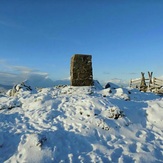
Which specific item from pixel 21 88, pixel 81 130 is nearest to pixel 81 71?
pixel 21 88

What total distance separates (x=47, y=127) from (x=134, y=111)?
13.5ft

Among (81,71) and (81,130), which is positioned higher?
(81,71)

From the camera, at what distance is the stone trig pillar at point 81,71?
Answer: 15867 millimetres

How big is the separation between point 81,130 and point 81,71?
25.2ft

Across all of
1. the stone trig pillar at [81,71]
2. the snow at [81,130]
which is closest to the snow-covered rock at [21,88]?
the snow at [81,130]

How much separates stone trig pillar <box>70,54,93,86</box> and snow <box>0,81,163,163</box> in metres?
3.03

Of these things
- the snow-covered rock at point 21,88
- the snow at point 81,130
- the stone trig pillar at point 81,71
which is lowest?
the snow at point 81,130

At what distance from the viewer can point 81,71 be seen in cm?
1593

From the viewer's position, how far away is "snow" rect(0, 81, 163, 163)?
23.3 ft

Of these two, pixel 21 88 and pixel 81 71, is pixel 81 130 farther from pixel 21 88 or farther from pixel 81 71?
pixel 21 88

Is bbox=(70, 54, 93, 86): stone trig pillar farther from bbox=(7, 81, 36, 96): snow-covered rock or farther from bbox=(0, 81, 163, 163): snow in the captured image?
bbox=(7, 81, 36, 96): snow-covered rock

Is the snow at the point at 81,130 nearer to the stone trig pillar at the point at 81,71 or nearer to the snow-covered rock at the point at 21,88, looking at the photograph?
the snow-covered rock at the point at 21,88

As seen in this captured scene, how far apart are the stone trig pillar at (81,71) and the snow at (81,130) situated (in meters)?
3.03

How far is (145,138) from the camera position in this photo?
327 inches
